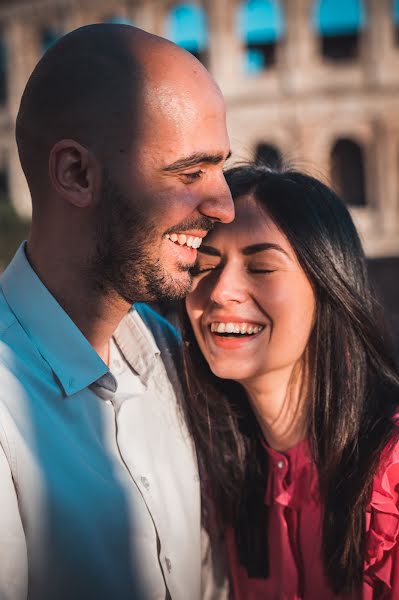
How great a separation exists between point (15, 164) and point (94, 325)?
67.1ft

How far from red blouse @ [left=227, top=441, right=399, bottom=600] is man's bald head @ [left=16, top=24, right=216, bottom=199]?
1112 mm

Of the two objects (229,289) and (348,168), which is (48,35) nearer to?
(348,168)

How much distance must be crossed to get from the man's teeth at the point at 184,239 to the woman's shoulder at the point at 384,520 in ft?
2.60

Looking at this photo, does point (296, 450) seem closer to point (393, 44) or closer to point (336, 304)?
point (336, 304)

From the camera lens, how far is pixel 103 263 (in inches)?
72.2

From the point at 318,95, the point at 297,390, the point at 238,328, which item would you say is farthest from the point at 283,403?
the point at 318,95

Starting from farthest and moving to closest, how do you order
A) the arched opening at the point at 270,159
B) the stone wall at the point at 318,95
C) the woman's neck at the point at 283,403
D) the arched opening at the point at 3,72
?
the arched opening at the point at 3,72, the stone wall at the point at 318,95, the arched opening at the point at 270,159, the woman's neck at the point at 283,403

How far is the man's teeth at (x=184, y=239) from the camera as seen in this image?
73.0 inches

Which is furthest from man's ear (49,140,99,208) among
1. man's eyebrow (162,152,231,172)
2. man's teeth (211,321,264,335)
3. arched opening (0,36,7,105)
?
arched opening (0,36,7,105)

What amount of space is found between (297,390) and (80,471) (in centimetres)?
85

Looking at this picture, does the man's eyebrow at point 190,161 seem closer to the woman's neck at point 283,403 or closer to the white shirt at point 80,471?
the white shirt at point 80,471

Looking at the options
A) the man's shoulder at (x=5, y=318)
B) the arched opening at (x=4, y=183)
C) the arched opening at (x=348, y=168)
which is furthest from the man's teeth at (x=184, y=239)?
the arched opening at (x=4, y=183)

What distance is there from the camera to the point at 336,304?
217 centimetres

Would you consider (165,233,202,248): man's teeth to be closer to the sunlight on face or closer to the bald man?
the bald man
